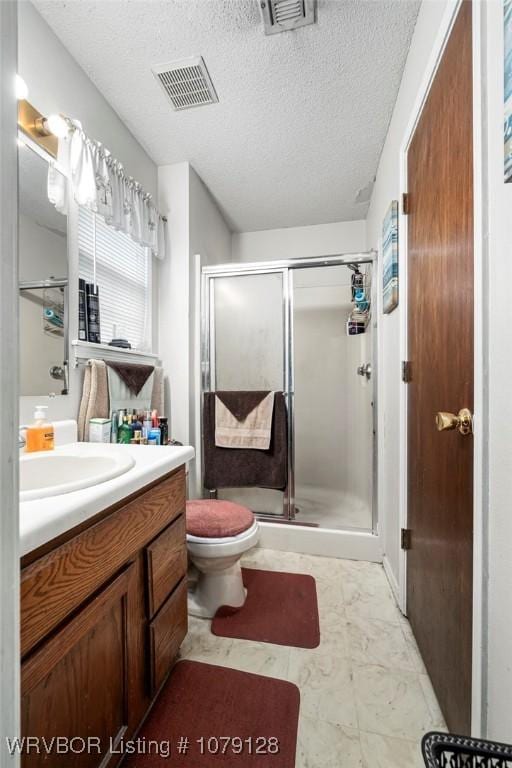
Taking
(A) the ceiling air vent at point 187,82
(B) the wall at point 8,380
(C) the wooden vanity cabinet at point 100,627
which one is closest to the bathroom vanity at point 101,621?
(C) the wooden vanity cabinet at point 100,627

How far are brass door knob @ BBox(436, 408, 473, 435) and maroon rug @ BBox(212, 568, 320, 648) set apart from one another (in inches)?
40.9

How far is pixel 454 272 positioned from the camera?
83cm

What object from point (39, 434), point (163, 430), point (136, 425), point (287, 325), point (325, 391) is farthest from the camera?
point (325, 391)

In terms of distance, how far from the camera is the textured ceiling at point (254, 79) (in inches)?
45.6

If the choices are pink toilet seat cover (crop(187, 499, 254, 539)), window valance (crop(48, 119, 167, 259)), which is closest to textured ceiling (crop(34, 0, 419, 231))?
window valance (crop(48, 119, 167, 259))

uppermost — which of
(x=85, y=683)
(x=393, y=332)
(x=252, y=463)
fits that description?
(x=393, y=332)

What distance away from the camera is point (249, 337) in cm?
216

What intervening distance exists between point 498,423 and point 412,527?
79 centimetres

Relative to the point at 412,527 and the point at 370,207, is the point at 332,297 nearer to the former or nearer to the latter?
the point at 370,207

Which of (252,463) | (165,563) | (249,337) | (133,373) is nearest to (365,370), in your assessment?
(249,337)

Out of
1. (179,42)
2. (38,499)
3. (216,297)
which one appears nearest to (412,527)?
(38,499)

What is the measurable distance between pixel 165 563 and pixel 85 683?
33 cm

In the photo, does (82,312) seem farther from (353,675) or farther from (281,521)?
(353,675)

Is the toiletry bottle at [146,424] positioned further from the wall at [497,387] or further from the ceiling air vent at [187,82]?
the ceiling air vent at [187,82]
